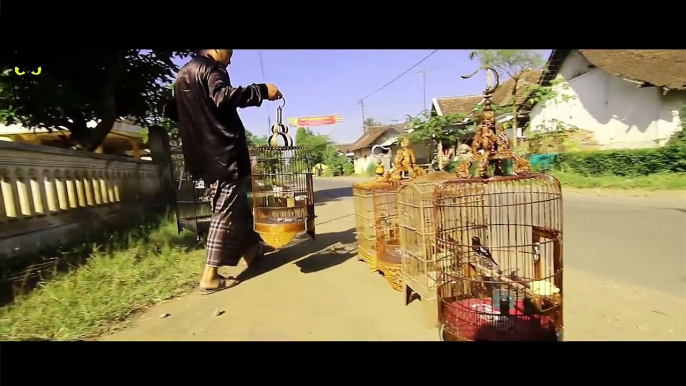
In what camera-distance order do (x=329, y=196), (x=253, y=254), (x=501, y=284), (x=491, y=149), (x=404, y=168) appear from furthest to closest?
(x=329, y=196)
(x=253, y=254)
(x=404, y=168)
(x=501, y=284)
(x=491, y=149)

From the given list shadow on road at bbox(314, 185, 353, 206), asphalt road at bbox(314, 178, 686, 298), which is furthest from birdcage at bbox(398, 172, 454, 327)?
shadow on road at bbox(314, 185, 353, 206)

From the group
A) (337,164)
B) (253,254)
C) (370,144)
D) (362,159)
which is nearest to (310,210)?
(253,254)

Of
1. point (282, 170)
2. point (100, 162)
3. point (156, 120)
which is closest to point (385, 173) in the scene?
point (282, 170)

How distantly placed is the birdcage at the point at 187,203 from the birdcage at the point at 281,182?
3.09ft

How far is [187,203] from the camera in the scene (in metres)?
5.72

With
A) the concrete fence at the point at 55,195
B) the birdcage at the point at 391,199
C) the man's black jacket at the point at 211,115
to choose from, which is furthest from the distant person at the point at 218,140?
the concrete fence at the point at 55,195

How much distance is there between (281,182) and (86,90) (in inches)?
203

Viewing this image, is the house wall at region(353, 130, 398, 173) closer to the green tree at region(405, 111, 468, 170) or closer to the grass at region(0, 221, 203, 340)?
the green tree at region(405, 111, 468, 170)

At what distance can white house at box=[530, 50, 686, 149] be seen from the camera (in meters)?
12.1

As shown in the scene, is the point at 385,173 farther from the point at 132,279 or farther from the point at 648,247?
the point at 648,247

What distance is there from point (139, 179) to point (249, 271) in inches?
186

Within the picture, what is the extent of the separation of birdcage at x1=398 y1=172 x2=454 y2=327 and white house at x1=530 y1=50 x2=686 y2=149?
10385 mm

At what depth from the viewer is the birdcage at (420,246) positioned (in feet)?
9.46

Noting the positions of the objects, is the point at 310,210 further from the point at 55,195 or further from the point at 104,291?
the point at 55,195
